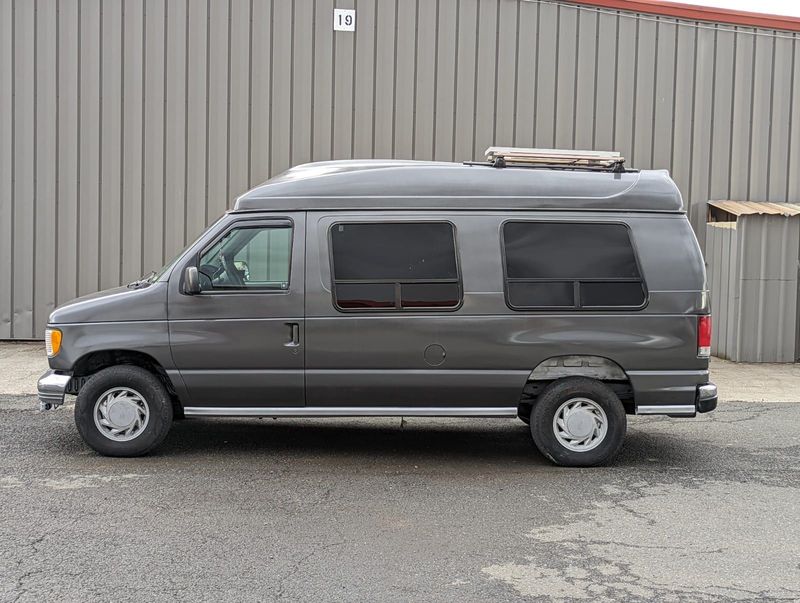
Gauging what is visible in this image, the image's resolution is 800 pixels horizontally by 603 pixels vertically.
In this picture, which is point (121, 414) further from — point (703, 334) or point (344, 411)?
point (703, 334)

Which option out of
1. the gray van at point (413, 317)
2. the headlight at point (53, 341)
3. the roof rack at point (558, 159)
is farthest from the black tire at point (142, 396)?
the roof rack at point (558, 159)

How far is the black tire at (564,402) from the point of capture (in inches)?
314

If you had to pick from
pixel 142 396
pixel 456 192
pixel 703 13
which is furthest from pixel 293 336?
pixel 703 13

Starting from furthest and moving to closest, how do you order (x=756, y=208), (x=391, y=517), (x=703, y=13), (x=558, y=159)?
(x=703, y=13) → (x=756, y=208) → (x=558, y=159) → (x=391, y=517)

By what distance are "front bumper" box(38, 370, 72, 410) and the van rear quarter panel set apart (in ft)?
6.43

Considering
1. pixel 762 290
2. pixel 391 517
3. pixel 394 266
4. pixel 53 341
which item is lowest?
pixel 391 517

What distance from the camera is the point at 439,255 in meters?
8.03

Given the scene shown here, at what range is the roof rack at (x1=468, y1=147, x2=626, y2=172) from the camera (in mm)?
8414

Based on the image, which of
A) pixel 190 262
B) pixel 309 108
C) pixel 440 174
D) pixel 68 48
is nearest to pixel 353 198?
pixel 440 174

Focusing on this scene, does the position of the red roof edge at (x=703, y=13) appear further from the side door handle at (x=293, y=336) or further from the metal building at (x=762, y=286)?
the side door handle at (x=293, y=336)

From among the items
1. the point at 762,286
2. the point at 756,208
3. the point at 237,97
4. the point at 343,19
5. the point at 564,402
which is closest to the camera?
the point at 564,402

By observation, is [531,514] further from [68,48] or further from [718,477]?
[68,48]

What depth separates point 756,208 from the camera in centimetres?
1381

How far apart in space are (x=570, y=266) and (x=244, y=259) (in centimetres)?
262
